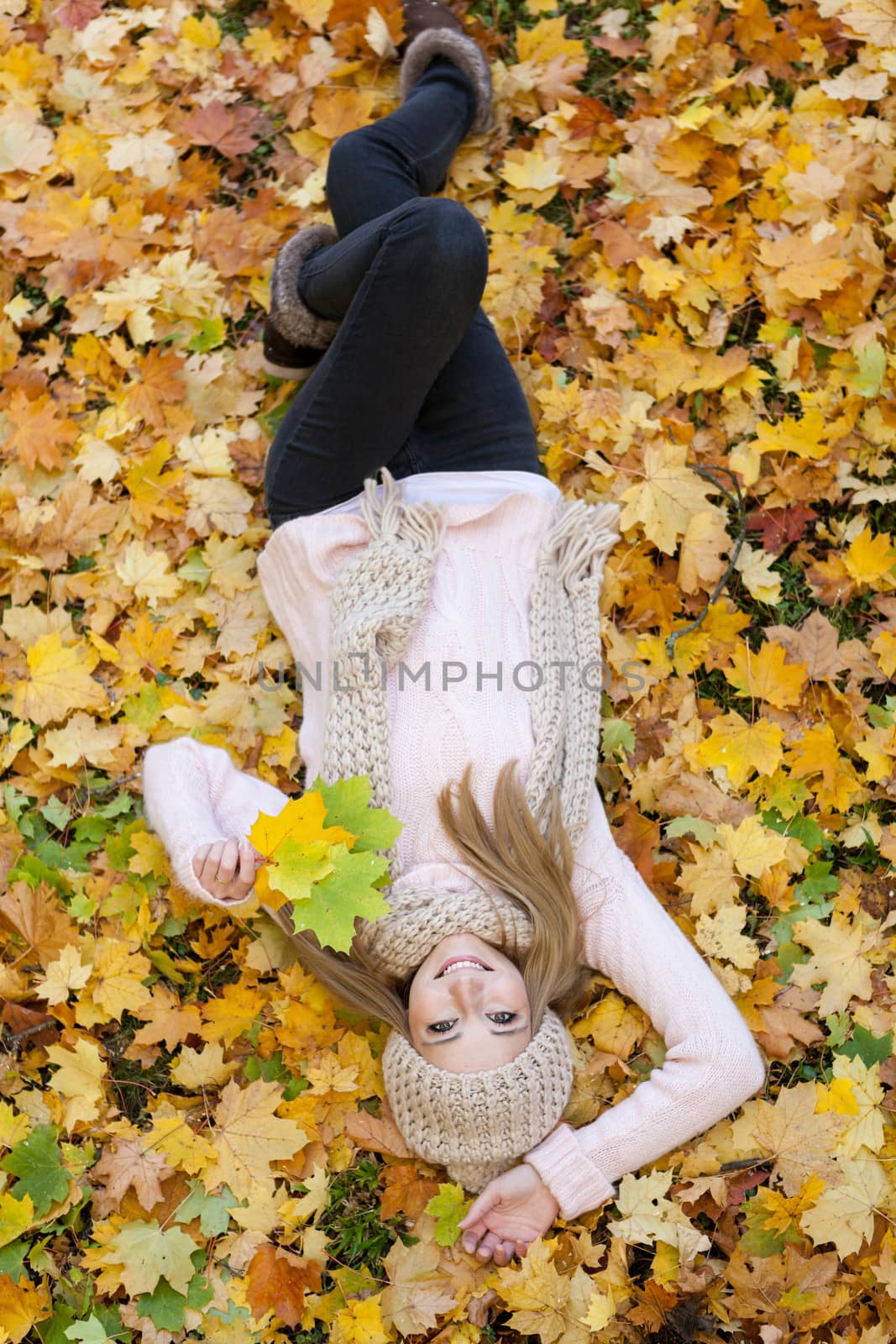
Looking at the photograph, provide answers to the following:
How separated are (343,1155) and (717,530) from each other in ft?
6.54

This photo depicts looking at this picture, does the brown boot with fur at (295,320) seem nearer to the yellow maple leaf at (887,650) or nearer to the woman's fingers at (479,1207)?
the yellow maple leaf at (887,650)

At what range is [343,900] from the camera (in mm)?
2283

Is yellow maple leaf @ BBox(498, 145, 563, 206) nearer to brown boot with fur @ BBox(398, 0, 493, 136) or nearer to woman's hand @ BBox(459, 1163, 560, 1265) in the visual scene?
brown boot with fur @ BBox(398, 0, 493, 136)

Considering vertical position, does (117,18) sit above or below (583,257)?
above

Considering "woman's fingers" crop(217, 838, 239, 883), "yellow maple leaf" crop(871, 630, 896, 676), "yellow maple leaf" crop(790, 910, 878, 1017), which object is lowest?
"yellow maple leaf" crop(790, 910, 878, 1017)

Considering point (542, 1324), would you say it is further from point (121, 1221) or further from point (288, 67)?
point (288, 67)

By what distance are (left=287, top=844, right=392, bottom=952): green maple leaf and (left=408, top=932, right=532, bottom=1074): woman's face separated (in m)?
0.33

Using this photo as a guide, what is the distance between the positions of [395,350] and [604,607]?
966 millimetres

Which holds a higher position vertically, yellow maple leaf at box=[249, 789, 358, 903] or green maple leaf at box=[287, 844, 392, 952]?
yellow maple leaf at box=[249, 789, 358, 903]

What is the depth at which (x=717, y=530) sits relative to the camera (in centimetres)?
319

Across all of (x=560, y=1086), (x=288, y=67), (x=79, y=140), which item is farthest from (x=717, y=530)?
(x=79, y=140)

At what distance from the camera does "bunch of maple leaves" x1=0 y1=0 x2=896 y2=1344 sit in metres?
2.59

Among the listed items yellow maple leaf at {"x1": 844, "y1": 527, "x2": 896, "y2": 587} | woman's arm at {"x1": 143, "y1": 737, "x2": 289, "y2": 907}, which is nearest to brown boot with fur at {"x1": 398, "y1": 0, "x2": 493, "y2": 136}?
yellow maple leaf at {"x1": 844, "y1": 527, "x2": 896, "y2": 587}

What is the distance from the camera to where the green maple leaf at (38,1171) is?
2646mm
